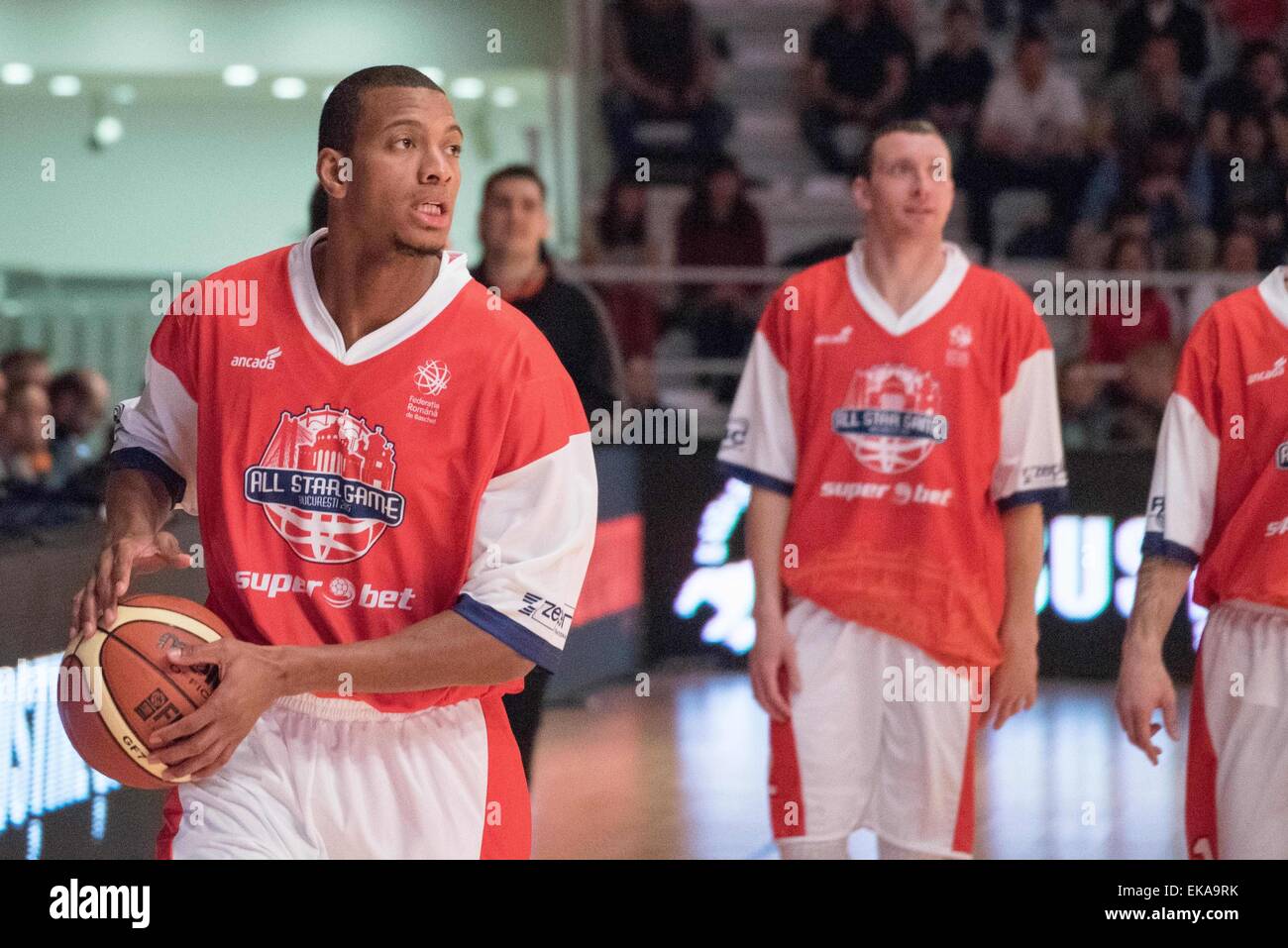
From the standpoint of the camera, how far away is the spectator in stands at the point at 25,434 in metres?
8.82

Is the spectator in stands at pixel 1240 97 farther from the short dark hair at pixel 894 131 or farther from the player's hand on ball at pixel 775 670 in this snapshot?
the player's hand on ball at pixel 775 670

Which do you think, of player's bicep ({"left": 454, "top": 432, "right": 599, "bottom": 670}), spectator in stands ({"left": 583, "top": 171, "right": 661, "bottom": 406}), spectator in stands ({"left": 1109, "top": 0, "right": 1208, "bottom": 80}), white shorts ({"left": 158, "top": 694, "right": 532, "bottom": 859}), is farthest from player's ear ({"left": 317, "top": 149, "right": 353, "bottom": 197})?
spectator in stands ({"left": 1109, "top": 0, "right": 1208, "bottom": 80})

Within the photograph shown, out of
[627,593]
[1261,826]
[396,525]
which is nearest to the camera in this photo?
[396,525]

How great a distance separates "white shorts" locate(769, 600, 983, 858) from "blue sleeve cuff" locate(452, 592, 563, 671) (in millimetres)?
1888

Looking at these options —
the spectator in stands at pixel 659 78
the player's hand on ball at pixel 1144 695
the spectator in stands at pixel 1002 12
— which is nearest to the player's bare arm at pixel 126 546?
the player's hand on ball at pixel 1144 695

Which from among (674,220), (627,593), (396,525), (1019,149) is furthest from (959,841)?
(1019,149)

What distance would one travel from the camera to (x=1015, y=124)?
1366cm

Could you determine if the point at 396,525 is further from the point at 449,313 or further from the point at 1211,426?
the point at 1211,426

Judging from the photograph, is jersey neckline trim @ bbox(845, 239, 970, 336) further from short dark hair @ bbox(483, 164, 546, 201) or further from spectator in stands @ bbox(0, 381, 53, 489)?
spectator in stands @ bbox(0, 381, 53, 489)

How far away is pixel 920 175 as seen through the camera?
5172 millimetres

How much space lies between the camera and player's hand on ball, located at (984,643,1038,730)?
513 centimetres

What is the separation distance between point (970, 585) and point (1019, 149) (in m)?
9.05

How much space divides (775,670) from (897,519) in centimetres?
52

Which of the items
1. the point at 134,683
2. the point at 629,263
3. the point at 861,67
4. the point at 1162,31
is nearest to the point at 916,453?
the point at 134,683
